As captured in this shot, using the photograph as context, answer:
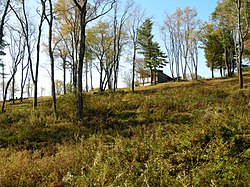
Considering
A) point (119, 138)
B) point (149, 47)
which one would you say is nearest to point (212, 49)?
point (149, 47)

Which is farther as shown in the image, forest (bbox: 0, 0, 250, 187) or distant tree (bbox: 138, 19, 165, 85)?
distant tree (bbox: 138, 19, 165, 85)

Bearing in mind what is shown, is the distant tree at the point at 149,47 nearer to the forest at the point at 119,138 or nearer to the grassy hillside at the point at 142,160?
the forest at the point at 119,138

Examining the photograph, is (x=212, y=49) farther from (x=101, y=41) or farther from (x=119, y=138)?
(x=119, y=138)

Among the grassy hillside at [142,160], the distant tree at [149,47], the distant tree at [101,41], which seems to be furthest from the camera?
the distant tree at [149,47]

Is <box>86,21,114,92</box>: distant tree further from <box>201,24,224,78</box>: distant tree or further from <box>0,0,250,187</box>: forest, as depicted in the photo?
<box>201,24,224,78</box>: distant tree

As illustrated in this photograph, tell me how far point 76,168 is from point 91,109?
9866mm

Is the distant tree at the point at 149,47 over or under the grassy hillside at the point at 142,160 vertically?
over

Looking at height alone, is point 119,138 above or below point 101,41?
below

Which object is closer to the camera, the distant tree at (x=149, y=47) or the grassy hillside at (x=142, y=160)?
the grassy hillside at (x=142, y=160)

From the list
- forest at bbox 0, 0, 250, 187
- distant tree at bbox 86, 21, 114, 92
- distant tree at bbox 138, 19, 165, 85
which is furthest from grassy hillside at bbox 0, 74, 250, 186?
distant tree at bbox 138, 19, 165, 85

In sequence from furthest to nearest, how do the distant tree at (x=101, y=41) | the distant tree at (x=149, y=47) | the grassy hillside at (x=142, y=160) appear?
the distant tree at (x=149, y=47) → the distant tree at (x=101, y=41) → the grassy hillside at (x=142, y=160)

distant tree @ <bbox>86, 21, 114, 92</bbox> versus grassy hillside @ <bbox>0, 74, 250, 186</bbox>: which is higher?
distant tree @ <bbox>86, 21, 114, 92</bbox>

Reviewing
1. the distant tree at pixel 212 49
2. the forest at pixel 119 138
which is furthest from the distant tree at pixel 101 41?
the distant tree at pixel 212 49

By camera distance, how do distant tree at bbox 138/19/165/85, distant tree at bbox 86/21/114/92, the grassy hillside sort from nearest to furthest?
the grassy hillside < distant tree at bbox 86/21/114/92 < distant tree at bbox 138/19/165/85
